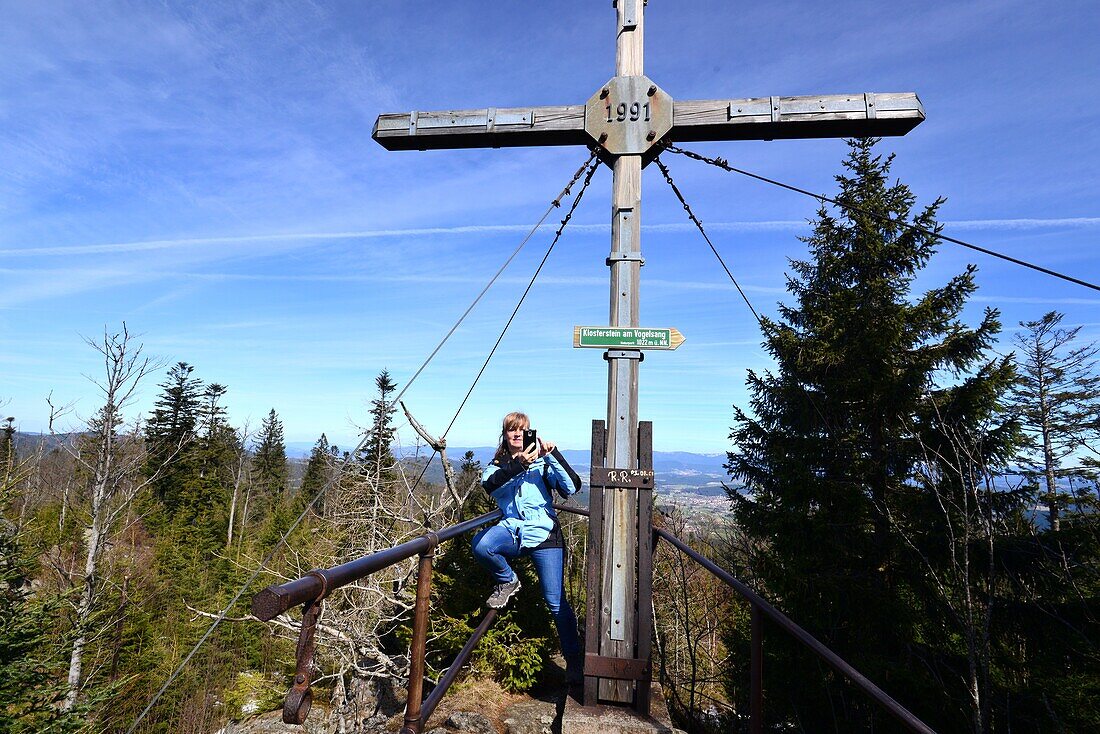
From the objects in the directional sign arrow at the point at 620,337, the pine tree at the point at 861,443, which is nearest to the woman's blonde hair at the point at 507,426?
the directional sign arrow at the point at 620,337

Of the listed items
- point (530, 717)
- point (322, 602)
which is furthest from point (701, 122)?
point (530, 717)

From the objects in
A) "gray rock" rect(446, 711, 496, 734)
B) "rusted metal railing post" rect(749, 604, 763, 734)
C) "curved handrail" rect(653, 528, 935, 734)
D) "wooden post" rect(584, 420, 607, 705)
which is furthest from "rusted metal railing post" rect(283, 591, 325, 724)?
"gray rock" rect(446, 711, 496, 734)

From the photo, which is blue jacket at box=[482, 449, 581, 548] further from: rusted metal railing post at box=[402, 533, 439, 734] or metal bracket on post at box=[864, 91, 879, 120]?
metal bracket on post at box=[864, 91, 879, 120]

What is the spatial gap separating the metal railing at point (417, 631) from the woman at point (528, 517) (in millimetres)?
692

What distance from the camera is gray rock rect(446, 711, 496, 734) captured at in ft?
12.8

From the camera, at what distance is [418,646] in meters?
2.00

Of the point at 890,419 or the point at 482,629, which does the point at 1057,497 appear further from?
the point at 482,629

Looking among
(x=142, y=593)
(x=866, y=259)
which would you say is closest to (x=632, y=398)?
(x=866, y=259)

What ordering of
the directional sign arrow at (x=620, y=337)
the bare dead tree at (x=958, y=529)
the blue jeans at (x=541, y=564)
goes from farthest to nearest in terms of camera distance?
the bare dead tree at (x=958, y=529)
the blue jeans at (x=541, y=564)
the directional sign arrow at (x=620, y=337)

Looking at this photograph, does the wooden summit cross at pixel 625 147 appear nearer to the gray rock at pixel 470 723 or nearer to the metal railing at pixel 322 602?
the metal railing at pixel 322 602

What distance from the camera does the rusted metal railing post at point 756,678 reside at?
213 centimetres

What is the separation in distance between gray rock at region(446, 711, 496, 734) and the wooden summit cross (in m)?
1.33

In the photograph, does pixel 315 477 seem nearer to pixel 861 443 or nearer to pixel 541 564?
pixel 861 443

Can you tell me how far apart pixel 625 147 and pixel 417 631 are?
10.1 feet
